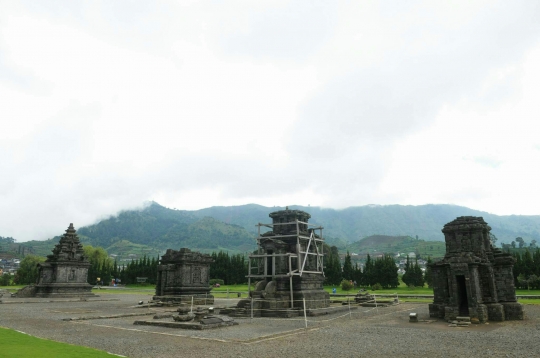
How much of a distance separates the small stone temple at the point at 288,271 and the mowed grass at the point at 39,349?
14.8 meters

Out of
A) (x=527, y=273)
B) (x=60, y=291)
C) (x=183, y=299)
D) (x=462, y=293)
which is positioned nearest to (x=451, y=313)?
(x=462, y=293)

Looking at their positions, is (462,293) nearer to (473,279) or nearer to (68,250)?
(473,279)

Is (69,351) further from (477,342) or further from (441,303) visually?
(441,303)

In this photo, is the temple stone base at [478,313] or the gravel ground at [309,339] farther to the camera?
the temple stone base at [478,313]

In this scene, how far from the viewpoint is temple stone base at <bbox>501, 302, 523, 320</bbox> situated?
2219cm

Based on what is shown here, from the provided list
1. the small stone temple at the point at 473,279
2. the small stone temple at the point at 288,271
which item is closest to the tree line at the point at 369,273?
the small stone temple at the point at 288,271

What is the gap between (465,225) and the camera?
25266 mm

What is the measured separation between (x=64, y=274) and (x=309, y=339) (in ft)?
143

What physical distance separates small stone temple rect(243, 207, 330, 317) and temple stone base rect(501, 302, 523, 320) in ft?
40.1

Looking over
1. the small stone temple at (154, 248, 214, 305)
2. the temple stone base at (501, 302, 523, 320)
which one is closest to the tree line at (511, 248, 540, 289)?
the temple stone base at (501, 302, 523, 320)

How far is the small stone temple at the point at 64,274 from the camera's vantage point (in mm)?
46000

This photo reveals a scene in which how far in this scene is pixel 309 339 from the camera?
15.2 meters

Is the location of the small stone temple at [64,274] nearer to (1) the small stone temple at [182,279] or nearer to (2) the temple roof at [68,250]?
(2) the temple roof at [68,250]

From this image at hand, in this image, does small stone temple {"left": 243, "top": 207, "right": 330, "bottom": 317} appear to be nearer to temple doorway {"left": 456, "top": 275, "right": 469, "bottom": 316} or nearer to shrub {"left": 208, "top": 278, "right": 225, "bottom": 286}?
temple doorway {"left": 456, "top": 275, "right": 469, "bottom": 316}
